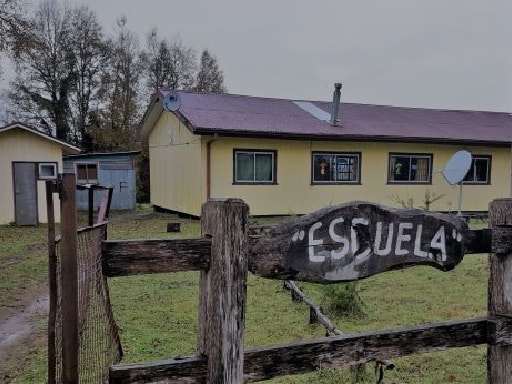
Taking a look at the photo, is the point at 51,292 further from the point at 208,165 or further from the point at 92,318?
the point at 208,165

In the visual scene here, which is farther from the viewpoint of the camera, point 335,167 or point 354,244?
point 335,167

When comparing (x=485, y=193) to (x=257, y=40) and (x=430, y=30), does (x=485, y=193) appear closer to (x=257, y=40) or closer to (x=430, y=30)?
(x=430, y=30)

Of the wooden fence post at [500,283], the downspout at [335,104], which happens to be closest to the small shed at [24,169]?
the downspout at [335,104]

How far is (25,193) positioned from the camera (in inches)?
527

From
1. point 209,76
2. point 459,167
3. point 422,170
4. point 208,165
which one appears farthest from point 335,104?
point 209,76

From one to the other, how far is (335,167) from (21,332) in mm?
11473

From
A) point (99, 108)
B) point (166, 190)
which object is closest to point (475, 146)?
point (166, 190)

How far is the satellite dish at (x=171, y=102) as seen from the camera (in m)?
14.0

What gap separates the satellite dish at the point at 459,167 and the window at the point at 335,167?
276 centimetres

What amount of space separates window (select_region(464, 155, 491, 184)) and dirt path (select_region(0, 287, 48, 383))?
1444 centimetres

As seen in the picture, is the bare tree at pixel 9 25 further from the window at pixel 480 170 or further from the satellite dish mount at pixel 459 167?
the window at pixel 480 170

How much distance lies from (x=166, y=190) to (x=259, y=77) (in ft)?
71.2

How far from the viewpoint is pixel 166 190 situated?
55.2ft

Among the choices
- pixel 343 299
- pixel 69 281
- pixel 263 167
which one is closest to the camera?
pixel 69 281
